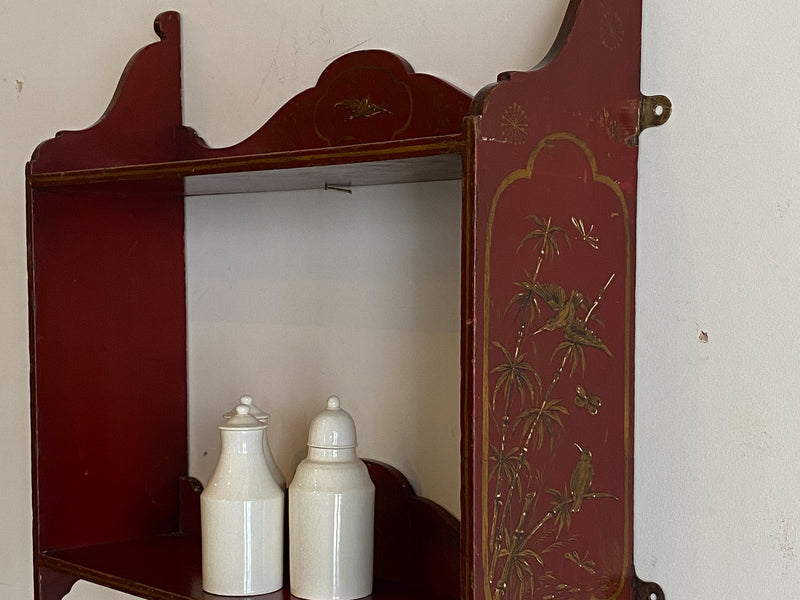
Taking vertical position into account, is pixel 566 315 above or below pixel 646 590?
above

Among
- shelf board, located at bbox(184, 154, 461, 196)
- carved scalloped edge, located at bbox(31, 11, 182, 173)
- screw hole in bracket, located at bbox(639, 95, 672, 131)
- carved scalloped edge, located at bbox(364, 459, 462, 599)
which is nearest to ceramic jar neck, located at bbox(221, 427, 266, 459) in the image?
carved scalloped edge, located at bbox(364, 459, 462, 599)

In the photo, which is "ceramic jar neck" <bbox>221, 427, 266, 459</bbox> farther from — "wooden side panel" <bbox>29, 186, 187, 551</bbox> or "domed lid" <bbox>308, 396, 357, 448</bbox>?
"wooden side panel" <bbox>29, 186, 187, 551</bbox>

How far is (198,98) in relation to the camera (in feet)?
4.11

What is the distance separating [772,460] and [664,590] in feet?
0.49

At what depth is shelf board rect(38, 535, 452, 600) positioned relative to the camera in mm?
1013

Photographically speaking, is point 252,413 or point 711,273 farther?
point 252,413

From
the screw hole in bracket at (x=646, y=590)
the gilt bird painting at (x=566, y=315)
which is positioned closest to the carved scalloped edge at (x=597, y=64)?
the gilt bird painting at (x=566, y=315)

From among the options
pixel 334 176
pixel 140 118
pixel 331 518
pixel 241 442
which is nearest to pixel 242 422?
pixel 241 442

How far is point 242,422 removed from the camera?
1.04 meters

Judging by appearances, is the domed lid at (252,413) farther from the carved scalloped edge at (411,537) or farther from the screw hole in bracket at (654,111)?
the screw hole in bracket at (654,111)

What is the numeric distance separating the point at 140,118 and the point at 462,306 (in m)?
0.58

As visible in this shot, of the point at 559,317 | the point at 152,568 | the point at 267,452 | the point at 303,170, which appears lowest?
the point at 152,568

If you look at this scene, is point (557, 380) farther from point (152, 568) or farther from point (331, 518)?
point (152, 568)

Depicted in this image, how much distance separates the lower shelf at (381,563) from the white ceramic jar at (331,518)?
0.04 m
